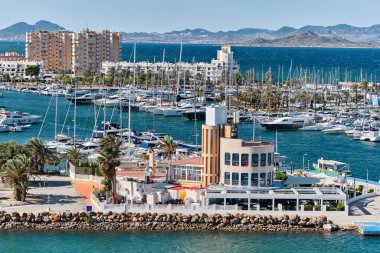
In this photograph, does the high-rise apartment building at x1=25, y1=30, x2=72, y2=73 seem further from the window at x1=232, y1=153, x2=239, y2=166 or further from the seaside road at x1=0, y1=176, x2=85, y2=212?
the window at x1=232, y1=153, x2=239, y2=166

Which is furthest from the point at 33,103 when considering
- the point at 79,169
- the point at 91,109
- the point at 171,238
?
the point at 171,238

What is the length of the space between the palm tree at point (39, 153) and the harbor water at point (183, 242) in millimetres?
11993

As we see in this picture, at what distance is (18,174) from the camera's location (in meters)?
41.8

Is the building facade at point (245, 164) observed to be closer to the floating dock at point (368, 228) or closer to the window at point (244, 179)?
the window at point (244, 179)

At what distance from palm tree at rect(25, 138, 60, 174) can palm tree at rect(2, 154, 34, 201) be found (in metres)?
6.89

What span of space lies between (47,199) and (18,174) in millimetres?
2107

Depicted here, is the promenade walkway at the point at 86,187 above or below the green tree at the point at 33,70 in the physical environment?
below

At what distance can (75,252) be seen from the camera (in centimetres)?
3625

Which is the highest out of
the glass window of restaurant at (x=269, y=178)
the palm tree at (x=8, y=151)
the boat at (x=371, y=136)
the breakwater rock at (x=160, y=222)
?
the palm tree at (x=8, y=151)

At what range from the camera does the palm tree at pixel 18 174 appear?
41.7m

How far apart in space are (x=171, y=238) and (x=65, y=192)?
30.4ft

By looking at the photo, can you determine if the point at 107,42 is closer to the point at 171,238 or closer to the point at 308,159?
the point at 308,159

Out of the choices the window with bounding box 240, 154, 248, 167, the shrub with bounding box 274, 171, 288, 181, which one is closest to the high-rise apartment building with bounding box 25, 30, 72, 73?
the shrub with bounding box 274, 171, 288, 181

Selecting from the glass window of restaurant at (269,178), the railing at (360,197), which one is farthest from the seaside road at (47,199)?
the railing at (360,197)
